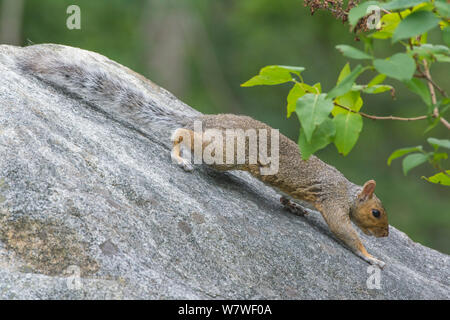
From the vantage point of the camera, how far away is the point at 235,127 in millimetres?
4008

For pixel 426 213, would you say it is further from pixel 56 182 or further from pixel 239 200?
pixel 56 182

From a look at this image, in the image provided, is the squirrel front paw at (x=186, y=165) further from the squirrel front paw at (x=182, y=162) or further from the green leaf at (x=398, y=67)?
the green leaf at (x=398, y=67)

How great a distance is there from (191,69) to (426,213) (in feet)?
27.6

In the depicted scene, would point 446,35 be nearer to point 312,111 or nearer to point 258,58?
point 312,111

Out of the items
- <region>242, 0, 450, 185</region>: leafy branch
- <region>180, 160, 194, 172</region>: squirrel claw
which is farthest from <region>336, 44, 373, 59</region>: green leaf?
<region>180, 160, 194, 172</region>: squirrel claw

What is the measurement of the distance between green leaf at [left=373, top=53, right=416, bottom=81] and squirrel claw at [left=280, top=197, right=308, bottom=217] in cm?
226

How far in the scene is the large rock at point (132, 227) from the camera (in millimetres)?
2637

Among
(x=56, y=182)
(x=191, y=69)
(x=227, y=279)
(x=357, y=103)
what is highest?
(x=357, y=103)

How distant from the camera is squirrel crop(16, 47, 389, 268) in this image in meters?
4.02

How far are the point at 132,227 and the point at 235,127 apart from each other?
1.30 meters

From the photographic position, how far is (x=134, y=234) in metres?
2.91

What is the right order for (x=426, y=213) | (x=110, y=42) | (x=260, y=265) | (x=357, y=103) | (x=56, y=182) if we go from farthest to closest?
(x=110, y=42)
(x=426, y=213)
(x=260, y=265)
(x=56, y=182)
(x=357, y=103)

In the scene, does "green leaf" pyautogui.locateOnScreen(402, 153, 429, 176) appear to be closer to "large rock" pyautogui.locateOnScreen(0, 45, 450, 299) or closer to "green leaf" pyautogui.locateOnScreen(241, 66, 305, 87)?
"green leaf" pyautogui.locateOnScreen(241, 66, 305, 87)
